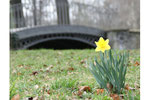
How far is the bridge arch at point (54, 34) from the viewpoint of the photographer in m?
10.1

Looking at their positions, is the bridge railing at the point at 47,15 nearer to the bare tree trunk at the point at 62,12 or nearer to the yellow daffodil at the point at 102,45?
the bare tree trunk at the point at 62,12

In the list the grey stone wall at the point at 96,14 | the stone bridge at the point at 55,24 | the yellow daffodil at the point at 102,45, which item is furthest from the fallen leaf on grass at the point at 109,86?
the grey stone wall at the point at 96,14

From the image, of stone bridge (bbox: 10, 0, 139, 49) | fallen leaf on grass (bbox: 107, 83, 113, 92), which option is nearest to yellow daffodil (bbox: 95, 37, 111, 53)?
fallen leaf on grass (bbox: 107, 83, 113, 92)

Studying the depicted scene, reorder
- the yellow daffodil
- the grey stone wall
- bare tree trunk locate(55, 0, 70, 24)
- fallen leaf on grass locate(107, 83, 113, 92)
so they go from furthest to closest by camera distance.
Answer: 1. the grey stone wall
2. bare tree trunk locate(55, 0, 70, 24)
3. fallen leaf on grass locate(107, 83, 113, 92)
4. the yellow daffodil

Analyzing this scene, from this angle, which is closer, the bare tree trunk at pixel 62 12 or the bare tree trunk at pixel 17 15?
the bare tree trunk at pixel 17 15

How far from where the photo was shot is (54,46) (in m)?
13.9

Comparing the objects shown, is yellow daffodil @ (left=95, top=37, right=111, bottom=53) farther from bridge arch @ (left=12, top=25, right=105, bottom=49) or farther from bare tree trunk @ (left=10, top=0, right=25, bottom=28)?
bare tree trunk @ (left=10, top=0, right=25, bottom=28)

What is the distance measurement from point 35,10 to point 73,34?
8.00 feet

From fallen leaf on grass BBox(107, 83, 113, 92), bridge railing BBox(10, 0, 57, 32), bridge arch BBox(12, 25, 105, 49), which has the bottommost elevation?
fallen leaf on grass BBox(107, 83, 113, 92)

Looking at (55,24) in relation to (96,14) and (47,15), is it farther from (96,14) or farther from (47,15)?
(96,14)

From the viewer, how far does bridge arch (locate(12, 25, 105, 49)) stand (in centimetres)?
1007

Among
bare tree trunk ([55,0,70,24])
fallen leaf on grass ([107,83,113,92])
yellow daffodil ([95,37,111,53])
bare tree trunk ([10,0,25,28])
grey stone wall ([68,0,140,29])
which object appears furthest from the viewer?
grey stone wall ([68,0,140,29])
